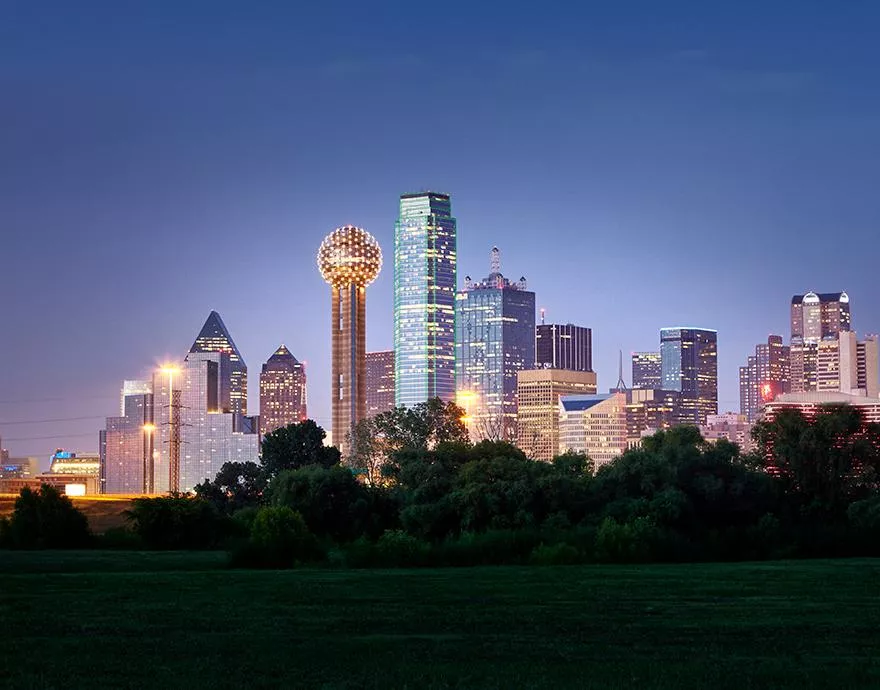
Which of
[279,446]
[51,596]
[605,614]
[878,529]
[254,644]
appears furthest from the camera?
[279,446]

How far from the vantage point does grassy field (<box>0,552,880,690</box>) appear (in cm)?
2248

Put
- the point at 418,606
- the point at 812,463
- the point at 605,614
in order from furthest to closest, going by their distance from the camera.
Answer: the point at 812,463
the point at 418,606
the point at 605,614

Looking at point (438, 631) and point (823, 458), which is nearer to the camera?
point (438, 631)

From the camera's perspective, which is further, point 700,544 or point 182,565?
point 700,544

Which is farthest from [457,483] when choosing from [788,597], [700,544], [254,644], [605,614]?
[254,644]

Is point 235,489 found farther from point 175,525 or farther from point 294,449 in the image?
point 175,525

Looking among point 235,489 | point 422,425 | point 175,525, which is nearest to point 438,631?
point 175,525

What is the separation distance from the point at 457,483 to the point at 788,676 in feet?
170

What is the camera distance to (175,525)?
7319 centimetres

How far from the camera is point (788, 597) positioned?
125 feet

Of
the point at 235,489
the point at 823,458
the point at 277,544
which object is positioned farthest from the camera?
the point at 235,489

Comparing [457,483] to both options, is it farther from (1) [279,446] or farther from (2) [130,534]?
(1) [279,446]

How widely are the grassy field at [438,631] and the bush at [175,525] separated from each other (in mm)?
25433

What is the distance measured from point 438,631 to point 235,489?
97536 millimetres
